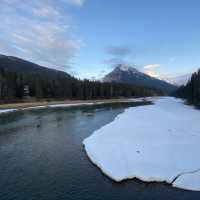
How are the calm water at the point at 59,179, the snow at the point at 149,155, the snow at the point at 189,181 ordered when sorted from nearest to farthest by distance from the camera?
1. the calm water at the point at 59,179
2. the snow at the point at 189,181
3. the snow at the point at 149,155

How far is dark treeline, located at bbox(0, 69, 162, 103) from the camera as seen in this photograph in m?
97.3

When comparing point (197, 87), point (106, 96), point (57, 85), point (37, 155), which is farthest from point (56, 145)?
point (106, 96)

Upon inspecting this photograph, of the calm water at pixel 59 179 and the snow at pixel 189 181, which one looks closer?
the calm water at pixel 59 179

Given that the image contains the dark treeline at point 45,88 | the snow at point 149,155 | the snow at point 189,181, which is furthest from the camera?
the dark treeline at point 45,88

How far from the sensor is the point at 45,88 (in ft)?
384

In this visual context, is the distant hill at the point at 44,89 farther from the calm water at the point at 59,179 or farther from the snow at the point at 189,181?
the snow at the point at 189,181

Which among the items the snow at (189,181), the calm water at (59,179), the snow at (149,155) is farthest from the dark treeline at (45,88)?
the snow at (189,181)

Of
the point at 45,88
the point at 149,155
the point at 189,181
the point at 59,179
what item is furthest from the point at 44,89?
the point at 189,181

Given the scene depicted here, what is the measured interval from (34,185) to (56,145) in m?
10.2

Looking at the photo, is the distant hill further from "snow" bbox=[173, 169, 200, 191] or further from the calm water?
"snow" bbox=[173, 169, 200, 191]

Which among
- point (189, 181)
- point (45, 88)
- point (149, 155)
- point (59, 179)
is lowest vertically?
point (59, 179)

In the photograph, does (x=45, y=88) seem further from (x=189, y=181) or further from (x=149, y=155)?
(x=189, y=181)

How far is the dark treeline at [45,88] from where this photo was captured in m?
97.3

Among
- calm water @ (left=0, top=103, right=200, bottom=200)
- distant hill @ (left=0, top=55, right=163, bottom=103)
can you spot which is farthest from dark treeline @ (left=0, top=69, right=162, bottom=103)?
calm water @ (left=0, top=103, right=200, bottom=200)
